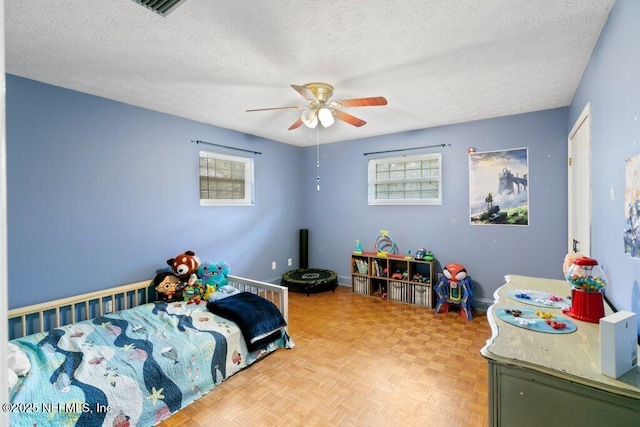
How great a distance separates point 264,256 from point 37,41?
3392 mm

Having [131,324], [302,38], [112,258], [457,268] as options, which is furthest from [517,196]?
[112,258]

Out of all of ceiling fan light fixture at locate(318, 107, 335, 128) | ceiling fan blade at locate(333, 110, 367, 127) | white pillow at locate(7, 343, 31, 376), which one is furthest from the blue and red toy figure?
white pillow at locate(7, 343, 31, 376)

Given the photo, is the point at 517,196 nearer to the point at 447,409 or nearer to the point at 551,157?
the point at 551,157

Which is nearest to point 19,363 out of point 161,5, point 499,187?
point 161,5

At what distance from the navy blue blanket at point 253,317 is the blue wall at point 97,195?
1.10 m

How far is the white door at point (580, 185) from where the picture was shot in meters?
2.23

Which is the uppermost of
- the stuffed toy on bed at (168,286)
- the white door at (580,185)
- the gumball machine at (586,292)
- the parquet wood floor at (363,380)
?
the white door at (580,185)

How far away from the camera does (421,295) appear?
393 cm

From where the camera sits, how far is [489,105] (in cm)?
314

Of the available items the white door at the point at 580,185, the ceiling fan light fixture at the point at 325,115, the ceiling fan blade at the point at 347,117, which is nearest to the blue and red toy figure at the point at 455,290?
the white door at the point at 580,185

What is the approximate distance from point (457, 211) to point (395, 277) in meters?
1.23

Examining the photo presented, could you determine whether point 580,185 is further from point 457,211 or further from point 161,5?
point 161,5

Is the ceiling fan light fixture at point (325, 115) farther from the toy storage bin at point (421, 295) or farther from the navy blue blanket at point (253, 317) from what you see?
the toy storage bin at point (421, 295)

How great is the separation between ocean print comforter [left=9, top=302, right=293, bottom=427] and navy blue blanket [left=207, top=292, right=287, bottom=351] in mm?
61
